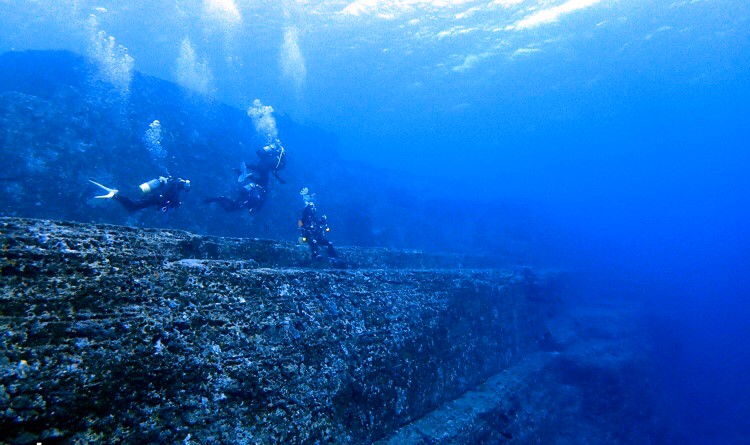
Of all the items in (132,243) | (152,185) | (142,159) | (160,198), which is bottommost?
(132,243)

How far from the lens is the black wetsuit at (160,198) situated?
263 inches

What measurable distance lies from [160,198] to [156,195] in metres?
0.12

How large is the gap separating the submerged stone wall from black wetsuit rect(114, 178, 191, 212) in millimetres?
3408

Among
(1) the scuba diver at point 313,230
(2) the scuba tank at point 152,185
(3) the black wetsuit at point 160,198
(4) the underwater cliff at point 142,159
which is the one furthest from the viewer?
(4) the underwater cliff at point 142,159

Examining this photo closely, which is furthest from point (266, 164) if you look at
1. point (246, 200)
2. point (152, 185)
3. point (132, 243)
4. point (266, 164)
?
point (132, 243)

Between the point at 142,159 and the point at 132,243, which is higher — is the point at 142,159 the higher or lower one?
the higher one

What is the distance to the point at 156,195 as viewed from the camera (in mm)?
6871

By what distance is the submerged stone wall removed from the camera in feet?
6.92

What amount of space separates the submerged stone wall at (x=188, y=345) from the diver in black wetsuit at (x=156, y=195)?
10.9 feet

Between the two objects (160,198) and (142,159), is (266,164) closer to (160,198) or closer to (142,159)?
(160,198)

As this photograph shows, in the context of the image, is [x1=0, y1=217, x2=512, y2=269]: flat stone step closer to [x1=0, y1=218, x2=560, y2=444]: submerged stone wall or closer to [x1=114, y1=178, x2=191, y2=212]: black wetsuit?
[x1=0, y1=218, x2=560, y2=444]: submerged stone wall

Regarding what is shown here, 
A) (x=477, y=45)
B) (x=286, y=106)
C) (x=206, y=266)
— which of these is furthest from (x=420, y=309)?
(x=286, y=106)

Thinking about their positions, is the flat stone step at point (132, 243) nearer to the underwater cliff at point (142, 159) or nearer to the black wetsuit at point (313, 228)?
the black wetsuit at point (313, 228)

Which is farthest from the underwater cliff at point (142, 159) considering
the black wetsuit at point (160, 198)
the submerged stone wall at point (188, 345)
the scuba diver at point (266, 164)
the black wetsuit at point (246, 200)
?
the submerged stone wall at point (188, 345)
